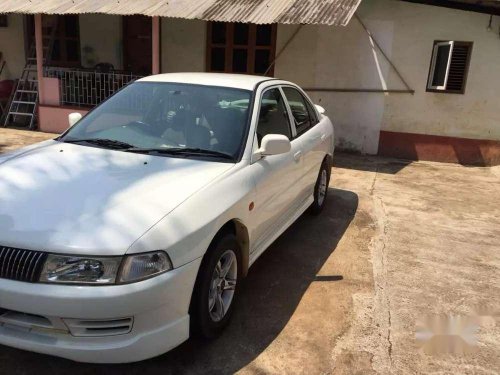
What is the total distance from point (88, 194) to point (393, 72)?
310 inches

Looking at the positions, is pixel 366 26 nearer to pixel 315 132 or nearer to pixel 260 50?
pixel 260 50

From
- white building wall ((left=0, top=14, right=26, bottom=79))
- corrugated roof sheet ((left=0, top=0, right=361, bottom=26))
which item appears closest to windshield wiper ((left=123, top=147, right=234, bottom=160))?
corrugated roof sheet ((left=0, top=0, right=361, bottom=26))

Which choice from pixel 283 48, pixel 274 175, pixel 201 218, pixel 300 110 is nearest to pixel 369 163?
pixel 283 48

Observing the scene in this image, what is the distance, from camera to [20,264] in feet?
7.65

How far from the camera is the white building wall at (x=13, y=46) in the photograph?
12.7 metres

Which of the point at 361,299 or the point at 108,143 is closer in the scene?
the point at 108,143

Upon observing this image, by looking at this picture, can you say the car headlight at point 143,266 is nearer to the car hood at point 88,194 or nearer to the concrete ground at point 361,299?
the car hood at point 88,194

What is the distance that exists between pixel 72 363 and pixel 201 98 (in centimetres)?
215

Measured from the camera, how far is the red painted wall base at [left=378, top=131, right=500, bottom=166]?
9078 mm

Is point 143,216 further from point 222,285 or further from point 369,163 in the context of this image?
point 369,163

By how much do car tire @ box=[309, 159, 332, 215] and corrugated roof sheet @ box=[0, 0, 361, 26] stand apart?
9.66 feet

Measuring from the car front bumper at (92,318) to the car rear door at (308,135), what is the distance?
242cm

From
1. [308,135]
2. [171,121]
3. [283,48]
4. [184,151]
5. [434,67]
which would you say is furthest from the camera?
[283,48]

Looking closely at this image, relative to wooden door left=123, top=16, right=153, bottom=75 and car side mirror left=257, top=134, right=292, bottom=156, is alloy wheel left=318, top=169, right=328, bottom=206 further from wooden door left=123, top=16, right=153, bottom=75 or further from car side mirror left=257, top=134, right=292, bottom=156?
wooden door left=123, top=16, right=153, bottom=75
